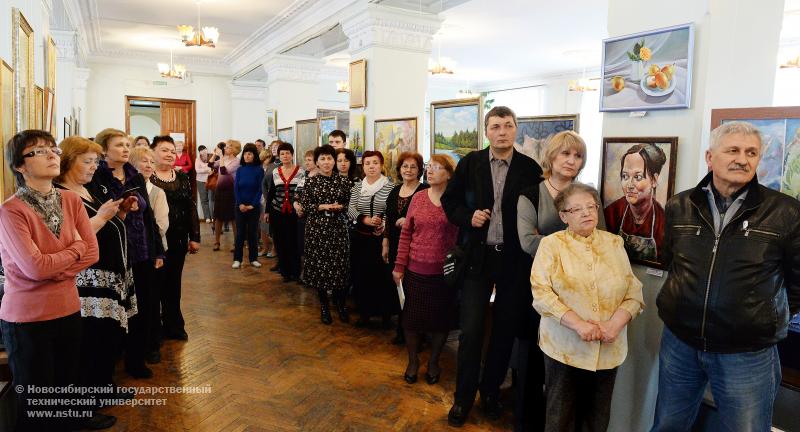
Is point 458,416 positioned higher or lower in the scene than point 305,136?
lower

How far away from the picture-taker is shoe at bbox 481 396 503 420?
3416mm

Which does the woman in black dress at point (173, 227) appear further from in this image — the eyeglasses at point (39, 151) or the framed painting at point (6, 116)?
the eyeglasses at point (39, 151)

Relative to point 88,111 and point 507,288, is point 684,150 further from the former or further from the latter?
point 88,111

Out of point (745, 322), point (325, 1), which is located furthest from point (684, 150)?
point (325, 1)

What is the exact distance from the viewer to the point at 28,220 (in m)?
2.49

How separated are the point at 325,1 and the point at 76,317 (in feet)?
19.0

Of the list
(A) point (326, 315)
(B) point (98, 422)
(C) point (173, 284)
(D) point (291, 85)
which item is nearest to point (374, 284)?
(A) point (326, 315)

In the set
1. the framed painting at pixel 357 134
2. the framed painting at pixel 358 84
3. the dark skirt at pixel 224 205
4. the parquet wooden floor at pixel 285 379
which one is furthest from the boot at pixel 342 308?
the dark skirt at pixel 224 205

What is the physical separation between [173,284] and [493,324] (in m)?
2.87

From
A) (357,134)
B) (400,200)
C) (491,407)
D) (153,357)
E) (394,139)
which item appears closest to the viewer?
(491,407)

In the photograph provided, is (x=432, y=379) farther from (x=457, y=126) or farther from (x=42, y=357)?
(x=42, y=357)

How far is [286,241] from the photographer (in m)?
6.80

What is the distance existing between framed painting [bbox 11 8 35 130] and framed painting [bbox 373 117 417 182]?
3312mm

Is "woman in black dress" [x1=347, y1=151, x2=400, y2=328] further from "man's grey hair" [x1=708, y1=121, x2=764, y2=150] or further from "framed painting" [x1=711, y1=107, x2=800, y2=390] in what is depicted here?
"man's grey hair" [x1=708, y1=121, x2=764, y2=150]
